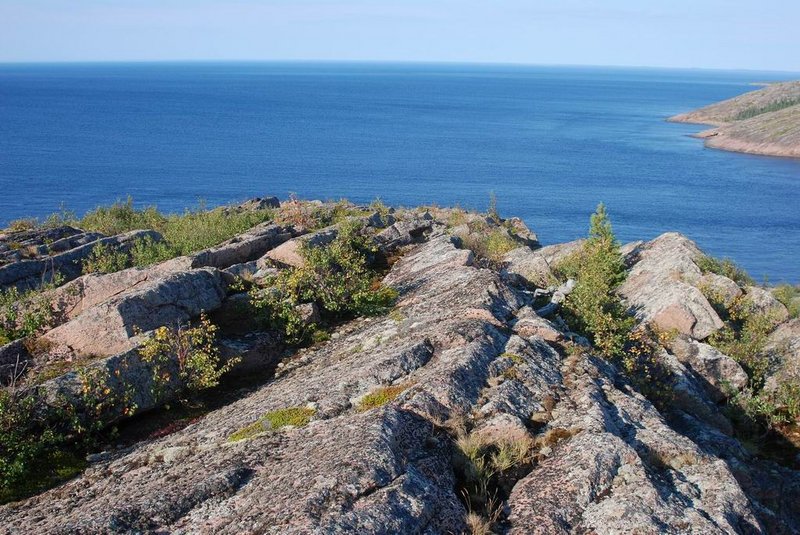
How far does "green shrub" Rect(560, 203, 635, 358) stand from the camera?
57.9 ft

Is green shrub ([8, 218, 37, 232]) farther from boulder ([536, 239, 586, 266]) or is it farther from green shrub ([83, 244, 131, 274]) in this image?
boulder ([536, 239, 586, 266])

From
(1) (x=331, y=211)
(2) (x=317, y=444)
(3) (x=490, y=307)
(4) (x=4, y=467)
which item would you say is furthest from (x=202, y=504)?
(1) (x=331, y=211)

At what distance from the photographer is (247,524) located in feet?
27.7

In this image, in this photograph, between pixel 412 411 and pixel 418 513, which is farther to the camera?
pixel 412 411

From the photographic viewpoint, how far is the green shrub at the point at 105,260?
24.8 metres

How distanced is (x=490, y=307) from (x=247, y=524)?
9.19 metres

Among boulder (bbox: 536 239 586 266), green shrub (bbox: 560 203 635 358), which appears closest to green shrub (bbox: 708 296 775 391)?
green shrub (bbox: 560 203 635 358)

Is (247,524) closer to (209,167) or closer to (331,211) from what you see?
(331,211)

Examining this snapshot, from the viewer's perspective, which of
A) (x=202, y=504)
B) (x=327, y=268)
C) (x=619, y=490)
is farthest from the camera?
(x=327, y=268)

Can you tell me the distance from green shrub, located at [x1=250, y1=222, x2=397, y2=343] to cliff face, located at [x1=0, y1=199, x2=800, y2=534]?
590 mm

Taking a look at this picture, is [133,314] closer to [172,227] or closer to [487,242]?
[487,242]

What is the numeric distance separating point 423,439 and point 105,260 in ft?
63.1

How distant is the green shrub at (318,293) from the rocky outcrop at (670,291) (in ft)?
28.7

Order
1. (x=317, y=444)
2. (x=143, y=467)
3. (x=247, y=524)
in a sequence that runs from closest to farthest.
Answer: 1. (x=247, y=524)
2. (x=317, y=444)
3. (x=143, y=467)
